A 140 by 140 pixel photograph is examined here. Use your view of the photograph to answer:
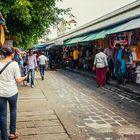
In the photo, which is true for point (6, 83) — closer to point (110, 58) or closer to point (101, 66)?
point (101, 66)

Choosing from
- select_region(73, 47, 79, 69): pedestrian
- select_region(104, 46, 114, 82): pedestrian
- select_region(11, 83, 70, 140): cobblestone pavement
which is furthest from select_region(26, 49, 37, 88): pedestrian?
select_region(73, 47, 79, 69): pedestrian

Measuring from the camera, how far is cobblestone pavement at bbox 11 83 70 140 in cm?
723

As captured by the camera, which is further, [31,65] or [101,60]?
[31,65]

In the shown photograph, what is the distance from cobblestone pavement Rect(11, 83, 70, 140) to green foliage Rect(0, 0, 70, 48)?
26.5ft

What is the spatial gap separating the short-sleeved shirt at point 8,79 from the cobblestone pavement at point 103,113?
5.78ft

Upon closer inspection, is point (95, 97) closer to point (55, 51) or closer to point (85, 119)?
point (85, 119)

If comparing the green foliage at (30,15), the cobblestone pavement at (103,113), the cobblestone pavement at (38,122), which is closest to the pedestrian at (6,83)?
the cobblestone pavement at (38,122)

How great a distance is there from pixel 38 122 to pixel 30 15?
12804 millimetres

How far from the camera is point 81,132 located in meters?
7.50

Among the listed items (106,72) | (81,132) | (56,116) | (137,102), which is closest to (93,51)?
(106,72)

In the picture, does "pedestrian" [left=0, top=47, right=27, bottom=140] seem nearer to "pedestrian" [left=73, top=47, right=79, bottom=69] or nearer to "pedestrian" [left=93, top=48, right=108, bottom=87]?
"pedestrian" [left=93, top=48, right=108, bottom=87]

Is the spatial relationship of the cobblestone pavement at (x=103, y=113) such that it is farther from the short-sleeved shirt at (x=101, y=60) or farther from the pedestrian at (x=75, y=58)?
the pedestrian at (x=75, y=58)

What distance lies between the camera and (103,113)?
31.8 feet

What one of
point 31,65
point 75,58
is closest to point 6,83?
point 31,65
